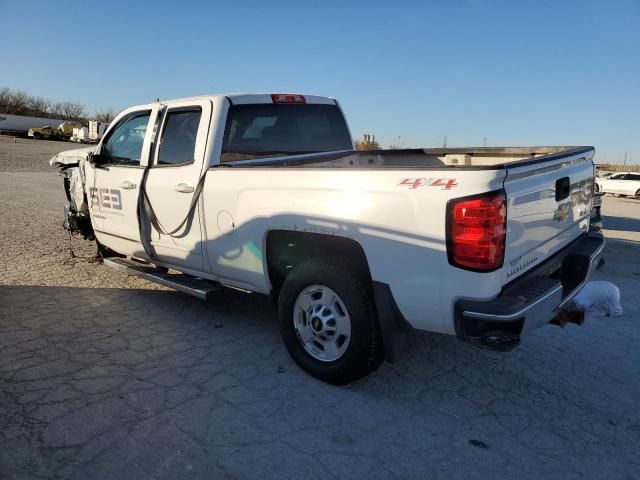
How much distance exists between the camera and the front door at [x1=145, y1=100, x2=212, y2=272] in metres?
4.13

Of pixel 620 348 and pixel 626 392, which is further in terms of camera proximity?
pixel 620 348

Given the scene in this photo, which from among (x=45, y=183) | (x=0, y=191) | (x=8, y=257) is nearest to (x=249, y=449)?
(x=8, y=257)

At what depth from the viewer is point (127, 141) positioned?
5.09 meters

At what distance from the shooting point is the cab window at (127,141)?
16.1ft

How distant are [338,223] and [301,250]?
690 millimetres

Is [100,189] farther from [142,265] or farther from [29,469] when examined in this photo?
[29,469]

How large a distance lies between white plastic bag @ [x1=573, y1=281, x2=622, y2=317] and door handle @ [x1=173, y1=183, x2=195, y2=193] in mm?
3866

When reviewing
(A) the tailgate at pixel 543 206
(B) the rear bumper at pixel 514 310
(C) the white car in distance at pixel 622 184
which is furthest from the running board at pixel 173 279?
(C) the white car in distance at pixel 622 184

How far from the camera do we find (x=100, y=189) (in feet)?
17.5

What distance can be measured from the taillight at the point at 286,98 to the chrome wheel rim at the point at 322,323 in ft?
6.83

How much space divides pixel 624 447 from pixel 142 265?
435 cm

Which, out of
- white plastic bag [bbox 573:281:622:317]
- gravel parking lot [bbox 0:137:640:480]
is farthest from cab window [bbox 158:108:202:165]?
white plastic bag [bbox 573:281:622:317]

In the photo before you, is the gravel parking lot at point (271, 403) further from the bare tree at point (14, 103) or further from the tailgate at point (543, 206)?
the bare tree at point (14, 103)

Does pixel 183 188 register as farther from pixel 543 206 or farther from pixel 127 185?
pixel 543 206
